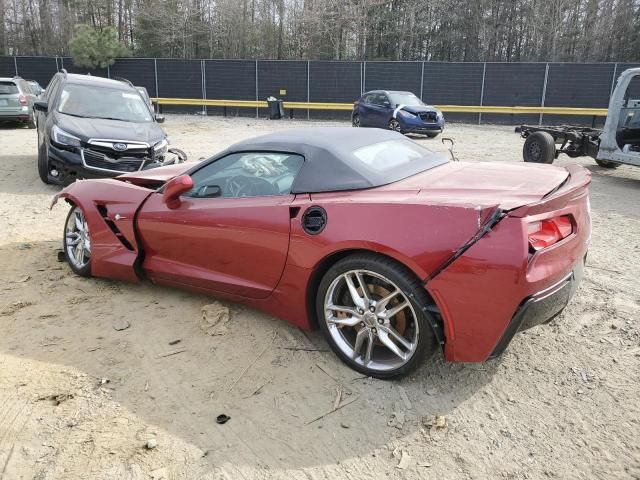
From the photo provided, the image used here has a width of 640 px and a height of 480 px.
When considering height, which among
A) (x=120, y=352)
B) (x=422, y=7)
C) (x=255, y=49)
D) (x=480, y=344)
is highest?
(x=422, y=7)

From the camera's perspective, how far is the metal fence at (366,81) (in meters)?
23.2

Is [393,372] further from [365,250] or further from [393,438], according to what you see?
[365,250]

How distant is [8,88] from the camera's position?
16.4 meters

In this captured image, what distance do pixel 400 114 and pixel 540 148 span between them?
23.0 ft

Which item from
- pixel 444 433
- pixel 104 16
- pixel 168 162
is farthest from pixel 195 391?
pixel 104 16

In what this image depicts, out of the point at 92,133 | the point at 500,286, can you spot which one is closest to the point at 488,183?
the point at 500,286

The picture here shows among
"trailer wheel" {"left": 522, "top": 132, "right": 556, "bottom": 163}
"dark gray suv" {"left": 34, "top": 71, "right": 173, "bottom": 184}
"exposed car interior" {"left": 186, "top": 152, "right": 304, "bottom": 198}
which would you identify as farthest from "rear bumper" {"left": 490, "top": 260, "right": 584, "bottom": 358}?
"trailer wheel" {"left": 522, "top": 132, "right": 556, "bottom": 163}

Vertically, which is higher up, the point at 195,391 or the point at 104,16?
the point at 104,16

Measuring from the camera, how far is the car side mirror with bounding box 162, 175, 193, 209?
3.77 meters

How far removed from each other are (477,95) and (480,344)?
2344 cm

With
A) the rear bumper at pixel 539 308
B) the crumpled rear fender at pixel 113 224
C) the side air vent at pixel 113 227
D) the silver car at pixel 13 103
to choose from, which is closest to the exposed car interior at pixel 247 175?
the crumpled rear fender at pixel 113 224

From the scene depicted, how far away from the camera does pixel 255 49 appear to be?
34812mm

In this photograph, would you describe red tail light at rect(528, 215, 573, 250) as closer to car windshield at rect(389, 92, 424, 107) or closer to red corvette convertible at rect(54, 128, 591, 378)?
red corvette convertible at rect(54, 128, 591, 378)

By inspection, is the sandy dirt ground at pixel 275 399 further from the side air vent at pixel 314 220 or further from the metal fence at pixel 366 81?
the metal fence at pixel 366 81
